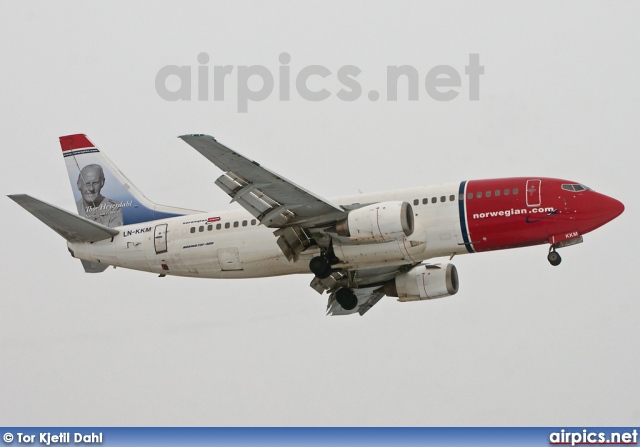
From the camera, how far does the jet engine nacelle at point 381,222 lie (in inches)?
1989

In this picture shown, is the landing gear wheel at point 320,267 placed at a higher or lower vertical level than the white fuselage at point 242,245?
lower

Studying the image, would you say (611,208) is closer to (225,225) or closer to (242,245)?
(242,245)

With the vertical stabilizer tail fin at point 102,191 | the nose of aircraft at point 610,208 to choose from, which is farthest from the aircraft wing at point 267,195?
the nose of aircraft at point 610,208

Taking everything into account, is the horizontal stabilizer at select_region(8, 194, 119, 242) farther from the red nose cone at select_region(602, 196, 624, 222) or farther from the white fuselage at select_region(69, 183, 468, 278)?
the red nose cone at select_region(602, 196, 624, 222)

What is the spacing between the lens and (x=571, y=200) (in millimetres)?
51906

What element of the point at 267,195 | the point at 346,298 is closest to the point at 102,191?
the point at 267,195

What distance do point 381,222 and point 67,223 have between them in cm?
1488

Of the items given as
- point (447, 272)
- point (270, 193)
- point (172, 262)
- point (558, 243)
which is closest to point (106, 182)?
point (172, 262)

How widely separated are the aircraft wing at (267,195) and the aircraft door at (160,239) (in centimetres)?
628

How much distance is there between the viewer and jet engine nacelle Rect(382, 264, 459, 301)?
57844 mm

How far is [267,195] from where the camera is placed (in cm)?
5112

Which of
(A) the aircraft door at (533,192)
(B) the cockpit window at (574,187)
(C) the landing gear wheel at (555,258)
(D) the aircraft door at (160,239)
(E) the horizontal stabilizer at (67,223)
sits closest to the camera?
(A) the aircraft door at (533,192)

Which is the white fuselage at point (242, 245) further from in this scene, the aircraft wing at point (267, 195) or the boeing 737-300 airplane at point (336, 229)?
the aircraft wing at point (267, 195)

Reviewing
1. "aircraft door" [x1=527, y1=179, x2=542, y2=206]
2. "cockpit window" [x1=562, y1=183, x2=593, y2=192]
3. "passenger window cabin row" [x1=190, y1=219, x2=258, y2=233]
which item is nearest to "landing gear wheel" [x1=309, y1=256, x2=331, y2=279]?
"passenger window cabin row" [x1=190, y1=219, x2=258, y2=233]
